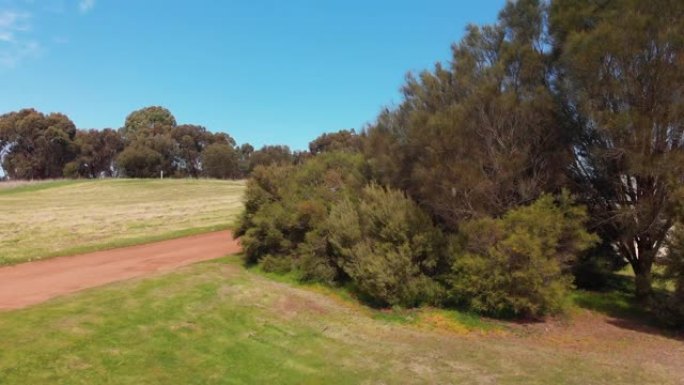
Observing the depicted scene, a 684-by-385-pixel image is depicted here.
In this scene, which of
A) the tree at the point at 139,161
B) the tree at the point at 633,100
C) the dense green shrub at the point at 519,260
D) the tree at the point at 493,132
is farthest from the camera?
the tree at the point at 139,161

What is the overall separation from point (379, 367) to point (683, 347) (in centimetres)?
591

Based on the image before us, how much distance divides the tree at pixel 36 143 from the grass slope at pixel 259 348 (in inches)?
3083

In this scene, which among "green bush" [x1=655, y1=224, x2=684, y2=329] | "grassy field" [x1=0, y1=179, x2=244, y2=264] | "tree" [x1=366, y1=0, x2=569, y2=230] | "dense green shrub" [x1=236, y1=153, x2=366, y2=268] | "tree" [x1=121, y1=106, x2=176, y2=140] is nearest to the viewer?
"green bush" [x1=655, y1=224, x2=684, y2=329]

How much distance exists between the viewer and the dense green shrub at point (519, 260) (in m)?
11.0

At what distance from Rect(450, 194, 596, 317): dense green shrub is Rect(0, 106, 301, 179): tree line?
6565cm

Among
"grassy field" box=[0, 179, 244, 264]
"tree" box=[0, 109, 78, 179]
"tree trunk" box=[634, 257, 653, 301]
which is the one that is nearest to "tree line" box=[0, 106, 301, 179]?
"tree" box=[0, 109, 78, 179]

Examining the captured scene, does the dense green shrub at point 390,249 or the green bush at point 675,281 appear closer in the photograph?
the green bush at point 675,281

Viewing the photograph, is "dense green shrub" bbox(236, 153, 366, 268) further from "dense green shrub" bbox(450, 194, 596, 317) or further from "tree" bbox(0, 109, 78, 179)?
"tree" bbox(0, 109, 78, 179)

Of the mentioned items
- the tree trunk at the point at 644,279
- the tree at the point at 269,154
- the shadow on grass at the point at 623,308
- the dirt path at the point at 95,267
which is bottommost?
the dirt path at the point at 95,267

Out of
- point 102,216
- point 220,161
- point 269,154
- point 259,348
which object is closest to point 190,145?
point 220,161

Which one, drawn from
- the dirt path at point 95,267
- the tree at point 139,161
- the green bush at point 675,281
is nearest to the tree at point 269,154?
the tree at point 139,161

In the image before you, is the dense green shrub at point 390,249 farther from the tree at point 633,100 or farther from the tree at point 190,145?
the tree at point 190,145

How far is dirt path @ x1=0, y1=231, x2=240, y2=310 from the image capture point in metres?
11.4

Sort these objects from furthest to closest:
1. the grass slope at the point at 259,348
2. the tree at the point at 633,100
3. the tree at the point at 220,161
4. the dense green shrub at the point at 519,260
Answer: the tree at the point at 220,161 → the tree at the point at 633,100 → the dense green shrub at the point at 519,260 → the grass slope at the point at 259,348
